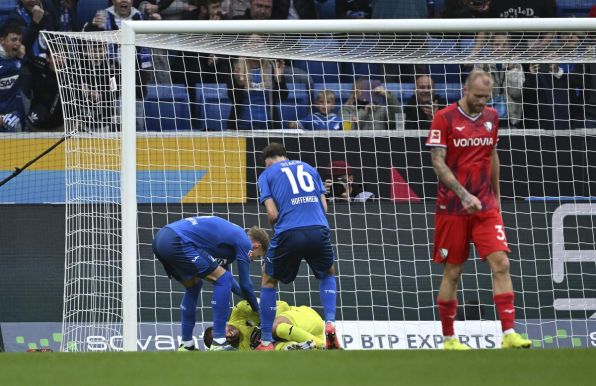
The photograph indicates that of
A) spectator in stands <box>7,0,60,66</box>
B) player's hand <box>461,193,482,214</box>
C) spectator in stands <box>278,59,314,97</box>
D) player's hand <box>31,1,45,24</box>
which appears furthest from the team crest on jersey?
player's hand <box>31,1,45,24</box>

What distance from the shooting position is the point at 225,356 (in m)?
6.23

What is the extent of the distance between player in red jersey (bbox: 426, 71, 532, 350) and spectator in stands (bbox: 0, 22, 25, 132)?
5844mm

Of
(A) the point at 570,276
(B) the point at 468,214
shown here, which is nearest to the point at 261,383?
(B) the point at 468,214

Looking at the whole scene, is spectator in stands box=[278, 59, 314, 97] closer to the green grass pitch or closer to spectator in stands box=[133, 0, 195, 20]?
spectator in stands box=[133, 0, 195, 20]

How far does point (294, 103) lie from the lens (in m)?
11.5

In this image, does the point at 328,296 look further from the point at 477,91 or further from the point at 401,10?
the point at 401,10

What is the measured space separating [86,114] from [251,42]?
5.43 feet

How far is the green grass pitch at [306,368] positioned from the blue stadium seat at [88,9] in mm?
7378

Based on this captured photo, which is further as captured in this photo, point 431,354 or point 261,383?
point 431,354

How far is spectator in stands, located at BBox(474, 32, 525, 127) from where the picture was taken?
11.1m

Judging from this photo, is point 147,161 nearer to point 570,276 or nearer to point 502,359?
point 570,276

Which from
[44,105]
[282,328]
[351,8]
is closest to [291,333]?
[282,328]

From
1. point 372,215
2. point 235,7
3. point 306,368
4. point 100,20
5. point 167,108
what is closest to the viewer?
point 306,368

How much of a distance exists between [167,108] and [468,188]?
4528 mm
